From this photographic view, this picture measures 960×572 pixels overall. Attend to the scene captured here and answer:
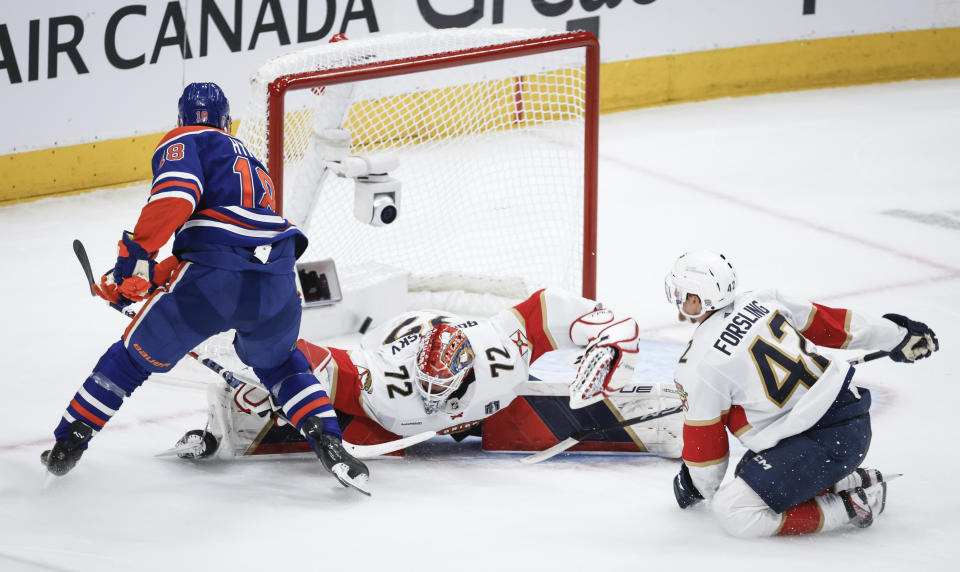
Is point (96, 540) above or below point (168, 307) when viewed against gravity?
below

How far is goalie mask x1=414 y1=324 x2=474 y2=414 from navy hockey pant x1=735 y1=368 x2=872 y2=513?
78 centimetres

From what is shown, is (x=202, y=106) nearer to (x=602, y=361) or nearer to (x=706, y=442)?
(x=602, y=361)

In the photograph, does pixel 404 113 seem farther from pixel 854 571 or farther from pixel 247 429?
pixel 854 571

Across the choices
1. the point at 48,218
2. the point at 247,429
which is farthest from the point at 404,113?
the point at 247,429

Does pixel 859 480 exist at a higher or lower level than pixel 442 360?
lower

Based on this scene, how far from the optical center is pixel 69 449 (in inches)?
137

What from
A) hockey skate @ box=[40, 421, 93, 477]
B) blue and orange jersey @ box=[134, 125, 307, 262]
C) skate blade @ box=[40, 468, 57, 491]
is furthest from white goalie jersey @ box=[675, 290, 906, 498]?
skate blade @ box=[40, 468, 57, 491]

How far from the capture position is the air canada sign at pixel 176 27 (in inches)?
236

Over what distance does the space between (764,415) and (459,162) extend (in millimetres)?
3021

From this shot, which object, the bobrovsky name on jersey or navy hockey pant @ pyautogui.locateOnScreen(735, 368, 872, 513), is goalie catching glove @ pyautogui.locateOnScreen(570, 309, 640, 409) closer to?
the bobrovsky name on jersey

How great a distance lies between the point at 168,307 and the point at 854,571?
1.82 metres

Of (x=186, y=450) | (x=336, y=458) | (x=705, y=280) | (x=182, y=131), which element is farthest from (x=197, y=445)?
(x=705, y=280)

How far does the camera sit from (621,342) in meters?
3.58

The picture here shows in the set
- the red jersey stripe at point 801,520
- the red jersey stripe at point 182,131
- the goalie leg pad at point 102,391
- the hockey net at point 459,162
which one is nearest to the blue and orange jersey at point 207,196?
the red jersey stripe at point 182,131
